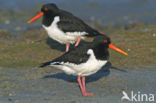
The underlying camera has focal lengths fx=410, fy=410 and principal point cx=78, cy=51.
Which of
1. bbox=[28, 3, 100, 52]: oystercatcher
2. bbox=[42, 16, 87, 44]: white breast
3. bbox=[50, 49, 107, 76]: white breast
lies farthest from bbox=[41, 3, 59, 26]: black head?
bbox=[50, 49, 107, 76]: white breast

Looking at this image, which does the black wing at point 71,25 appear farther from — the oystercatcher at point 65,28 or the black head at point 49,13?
the black head at point 49,13

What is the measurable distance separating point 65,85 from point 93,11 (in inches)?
574

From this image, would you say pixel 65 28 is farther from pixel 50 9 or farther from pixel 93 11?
pixel 93 11

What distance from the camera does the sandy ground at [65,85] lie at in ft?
26.6

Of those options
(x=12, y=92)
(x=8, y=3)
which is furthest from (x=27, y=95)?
(x=8, y=3)

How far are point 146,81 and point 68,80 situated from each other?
1.78m

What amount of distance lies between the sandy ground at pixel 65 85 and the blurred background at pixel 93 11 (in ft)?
31.0

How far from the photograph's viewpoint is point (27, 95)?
8289mm

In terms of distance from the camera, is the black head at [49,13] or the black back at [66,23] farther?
Answer: the black head at [49,13]

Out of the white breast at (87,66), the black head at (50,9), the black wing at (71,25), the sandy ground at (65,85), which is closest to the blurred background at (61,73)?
the sandy ground at (65,85)

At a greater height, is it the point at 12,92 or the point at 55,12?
the point at 55,12

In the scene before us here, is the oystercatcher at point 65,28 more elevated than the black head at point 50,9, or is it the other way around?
the black head at point 50,9

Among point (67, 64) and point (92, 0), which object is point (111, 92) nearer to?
point (67, 64)

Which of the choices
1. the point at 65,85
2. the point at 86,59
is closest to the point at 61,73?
the point at 65,85
